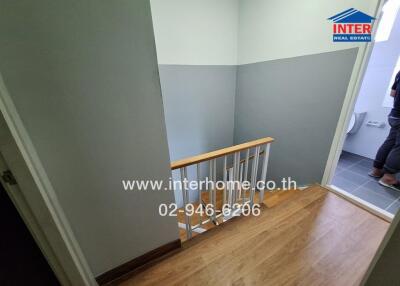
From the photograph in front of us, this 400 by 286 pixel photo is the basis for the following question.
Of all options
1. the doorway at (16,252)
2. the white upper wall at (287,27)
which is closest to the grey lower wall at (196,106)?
the white upper wall at (287,27)

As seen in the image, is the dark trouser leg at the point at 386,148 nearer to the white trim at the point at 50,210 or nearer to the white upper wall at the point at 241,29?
the white upper wall at the point at 241,29

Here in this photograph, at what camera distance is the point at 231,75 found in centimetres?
291

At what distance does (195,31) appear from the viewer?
7.69ft

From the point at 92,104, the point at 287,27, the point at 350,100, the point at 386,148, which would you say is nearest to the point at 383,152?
the point at 386,148

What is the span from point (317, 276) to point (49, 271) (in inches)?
65.1

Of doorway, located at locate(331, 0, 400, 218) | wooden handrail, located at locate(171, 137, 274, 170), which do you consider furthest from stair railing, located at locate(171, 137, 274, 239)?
doorway, located at locate(331, 0, 400, 218)

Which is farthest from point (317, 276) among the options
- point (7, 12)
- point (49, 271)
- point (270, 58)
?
point (270, 58)

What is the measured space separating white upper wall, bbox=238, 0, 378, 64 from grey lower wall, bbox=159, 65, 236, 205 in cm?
56

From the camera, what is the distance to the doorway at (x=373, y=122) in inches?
79.7

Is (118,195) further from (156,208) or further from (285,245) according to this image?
(285,245)

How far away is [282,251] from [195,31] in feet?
8.89

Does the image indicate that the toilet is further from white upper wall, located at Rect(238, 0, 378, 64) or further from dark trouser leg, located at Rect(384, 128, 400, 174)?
white upper wall, located at Rect(238, 0, 378, 64)

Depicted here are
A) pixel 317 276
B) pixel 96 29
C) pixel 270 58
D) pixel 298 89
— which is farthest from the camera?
pixel 270 58

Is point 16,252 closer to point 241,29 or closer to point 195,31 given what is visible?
point 195,31
